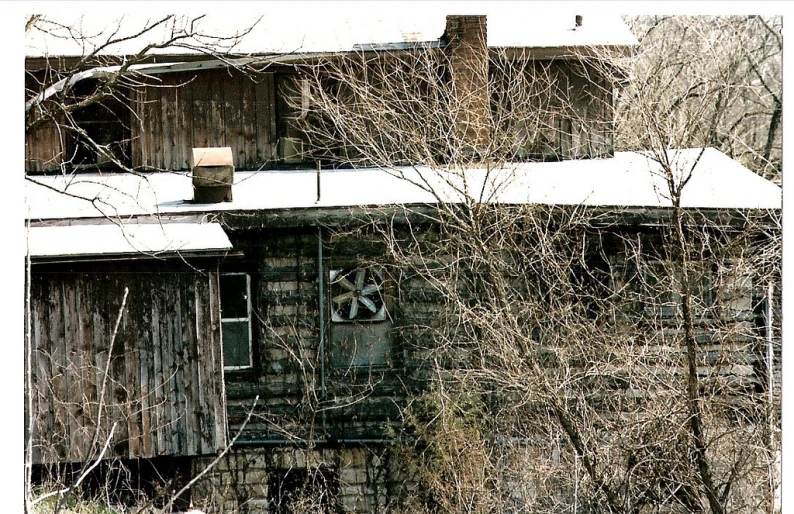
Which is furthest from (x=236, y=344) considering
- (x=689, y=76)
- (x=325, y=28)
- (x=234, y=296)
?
(x=689, y=76)

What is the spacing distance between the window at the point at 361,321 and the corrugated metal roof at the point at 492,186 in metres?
0.63

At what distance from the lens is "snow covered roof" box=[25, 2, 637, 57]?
4.85 metres

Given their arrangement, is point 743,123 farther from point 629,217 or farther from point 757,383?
point 757,383

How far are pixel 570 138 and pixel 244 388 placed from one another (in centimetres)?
319

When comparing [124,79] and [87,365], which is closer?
[87,365]

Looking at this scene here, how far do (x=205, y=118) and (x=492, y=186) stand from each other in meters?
2.36

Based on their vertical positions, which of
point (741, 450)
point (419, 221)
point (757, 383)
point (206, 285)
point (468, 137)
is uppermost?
point (468, 137)

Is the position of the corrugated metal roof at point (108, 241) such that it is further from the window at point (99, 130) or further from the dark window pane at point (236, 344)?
the dark window pane at point (236, 344)

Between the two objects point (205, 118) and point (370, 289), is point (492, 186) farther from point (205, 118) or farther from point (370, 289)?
point (205, 118)

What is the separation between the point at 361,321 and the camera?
744 cm

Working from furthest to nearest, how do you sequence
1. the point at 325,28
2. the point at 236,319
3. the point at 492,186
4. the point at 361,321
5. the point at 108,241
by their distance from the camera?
the point at 361,321 < the point at 236,319 < the point at 492,186 < the point at 325,28 < the point at 108,241

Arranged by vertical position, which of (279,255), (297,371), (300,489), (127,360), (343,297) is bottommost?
(300,489)
